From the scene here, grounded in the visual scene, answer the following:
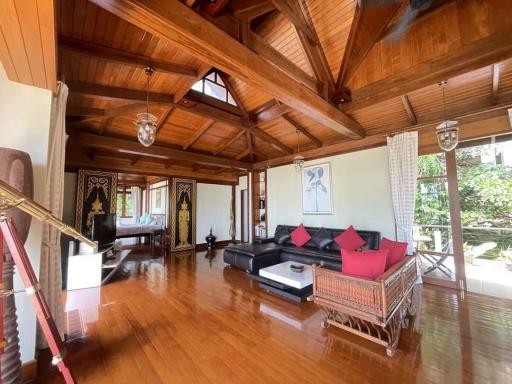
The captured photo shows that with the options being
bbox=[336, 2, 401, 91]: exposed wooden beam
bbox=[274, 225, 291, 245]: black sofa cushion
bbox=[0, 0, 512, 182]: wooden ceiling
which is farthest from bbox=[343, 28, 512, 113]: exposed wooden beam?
bbox=[274, 225, 291, 245]: black sofa cushion

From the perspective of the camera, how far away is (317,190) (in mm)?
5398

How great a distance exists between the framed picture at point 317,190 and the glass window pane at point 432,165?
1751 mm

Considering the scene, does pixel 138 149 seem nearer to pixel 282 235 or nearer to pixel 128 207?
pixel 282 235

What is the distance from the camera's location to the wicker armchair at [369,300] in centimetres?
194

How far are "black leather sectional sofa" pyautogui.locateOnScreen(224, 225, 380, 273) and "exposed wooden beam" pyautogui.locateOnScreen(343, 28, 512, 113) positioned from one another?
101 inches

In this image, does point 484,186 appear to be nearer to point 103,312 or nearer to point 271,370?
point 271,370

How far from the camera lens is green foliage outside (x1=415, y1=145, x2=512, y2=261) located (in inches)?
130

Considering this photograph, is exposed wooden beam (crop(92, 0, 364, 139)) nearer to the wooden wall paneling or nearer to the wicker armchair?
the wooden wall paneling

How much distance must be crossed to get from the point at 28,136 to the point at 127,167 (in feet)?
14.7

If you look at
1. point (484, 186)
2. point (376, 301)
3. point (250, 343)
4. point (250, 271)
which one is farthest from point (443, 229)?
point (250, 343)

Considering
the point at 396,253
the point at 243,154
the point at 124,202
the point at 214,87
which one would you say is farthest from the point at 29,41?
the point at 124,202

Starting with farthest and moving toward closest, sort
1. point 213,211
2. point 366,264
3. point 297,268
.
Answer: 1. point 213,211
2. point 297,268
3. point 366,264

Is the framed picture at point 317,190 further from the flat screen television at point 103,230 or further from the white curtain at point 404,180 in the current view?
the flat screen television at point 103,230

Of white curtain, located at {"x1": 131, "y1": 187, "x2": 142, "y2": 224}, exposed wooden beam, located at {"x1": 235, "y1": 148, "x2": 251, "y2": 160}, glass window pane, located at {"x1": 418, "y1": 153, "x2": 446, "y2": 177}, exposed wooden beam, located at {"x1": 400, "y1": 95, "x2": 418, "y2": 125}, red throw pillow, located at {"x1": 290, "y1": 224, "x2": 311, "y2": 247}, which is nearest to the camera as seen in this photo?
exposed wooden beam, located at {"x1": 400, "y1": 95, "x2": 418, "y2": 125}
